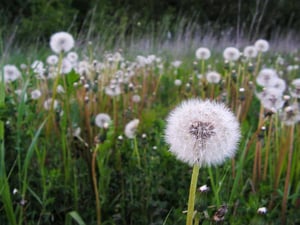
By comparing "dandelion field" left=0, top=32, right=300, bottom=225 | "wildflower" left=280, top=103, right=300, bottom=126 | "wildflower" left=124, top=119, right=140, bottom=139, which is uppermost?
"wildflower" left=280, top=103, right=300, bottom=126

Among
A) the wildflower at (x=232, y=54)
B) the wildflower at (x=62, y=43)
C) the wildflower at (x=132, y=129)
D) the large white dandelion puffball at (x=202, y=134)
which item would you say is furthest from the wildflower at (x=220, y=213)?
the wildflower at (x=232, y=54)

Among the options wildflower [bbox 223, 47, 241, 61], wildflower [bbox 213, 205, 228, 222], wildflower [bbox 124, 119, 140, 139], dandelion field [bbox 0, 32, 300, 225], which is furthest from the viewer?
wildflower [bbox 223, 47, 241, 61]

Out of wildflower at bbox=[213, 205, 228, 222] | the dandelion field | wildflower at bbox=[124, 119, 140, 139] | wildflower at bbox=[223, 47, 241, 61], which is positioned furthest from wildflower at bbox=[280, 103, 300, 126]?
wildflower at bbox=[223, 47, 241, 61]

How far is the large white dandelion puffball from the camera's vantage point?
39.1 inches

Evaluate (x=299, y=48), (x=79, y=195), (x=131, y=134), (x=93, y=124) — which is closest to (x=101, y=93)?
(x=93, y=124)

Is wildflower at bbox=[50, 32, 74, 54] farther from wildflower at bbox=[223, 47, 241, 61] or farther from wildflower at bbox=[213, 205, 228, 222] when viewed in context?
wildflower at bbox=[213, 205, 228, 222]

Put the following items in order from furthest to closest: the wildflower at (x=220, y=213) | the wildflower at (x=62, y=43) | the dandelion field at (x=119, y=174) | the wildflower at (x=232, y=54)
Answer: the wildflower at (x=232, y=54)
the wildflower at (x=62, y=43)
the dandelion field at (x=119, y=174)
the wildflower at (x=220, y=213)

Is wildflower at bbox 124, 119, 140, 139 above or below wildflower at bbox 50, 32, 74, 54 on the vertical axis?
below

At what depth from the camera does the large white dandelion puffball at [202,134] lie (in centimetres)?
99

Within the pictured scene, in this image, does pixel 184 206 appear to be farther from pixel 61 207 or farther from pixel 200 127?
pixel 200 127

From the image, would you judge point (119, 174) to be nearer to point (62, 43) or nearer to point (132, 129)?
point (132, 129)

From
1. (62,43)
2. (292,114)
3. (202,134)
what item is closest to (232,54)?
(62,43)

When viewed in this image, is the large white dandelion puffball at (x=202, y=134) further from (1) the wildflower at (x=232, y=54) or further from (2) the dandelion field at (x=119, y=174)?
(1) the wildflower at (x=232, y=54)

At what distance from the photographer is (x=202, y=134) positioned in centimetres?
100
